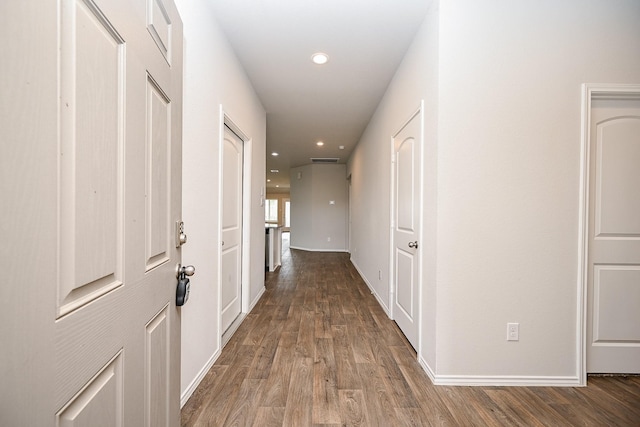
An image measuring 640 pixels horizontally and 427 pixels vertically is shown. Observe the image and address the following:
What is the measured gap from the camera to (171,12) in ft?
3.40

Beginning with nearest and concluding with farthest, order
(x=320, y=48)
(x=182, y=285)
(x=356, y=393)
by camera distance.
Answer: (x=182, y=285), (x=356, y=393), (x=320, y=48)

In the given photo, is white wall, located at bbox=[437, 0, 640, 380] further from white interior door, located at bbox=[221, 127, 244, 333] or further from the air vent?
the air vent

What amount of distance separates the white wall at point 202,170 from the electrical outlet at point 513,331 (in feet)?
6.63

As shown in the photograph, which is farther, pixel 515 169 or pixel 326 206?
pixel 326 206

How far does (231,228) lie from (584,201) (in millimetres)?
2705

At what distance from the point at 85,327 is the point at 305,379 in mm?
1612

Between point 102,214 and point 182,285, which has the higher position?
point 102,214

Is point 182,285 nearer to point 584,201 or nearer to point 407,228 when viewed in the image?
point 407,228

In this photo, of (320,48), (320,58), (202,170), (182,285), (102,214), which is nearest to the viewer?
(102,214)

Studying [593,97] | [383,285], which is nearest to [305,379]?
[383,285]

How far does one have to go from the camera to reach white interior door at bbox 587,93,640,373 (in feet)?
6.17

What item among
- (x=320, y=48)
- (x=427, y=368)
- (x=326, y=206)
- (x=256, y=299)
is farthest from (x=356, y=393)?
(x=326, y=206)

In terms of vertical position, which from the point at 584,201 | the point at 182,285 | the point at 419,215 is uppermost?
the point at 584,201

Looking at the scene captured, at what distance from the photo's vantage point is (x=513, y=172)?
182cm
